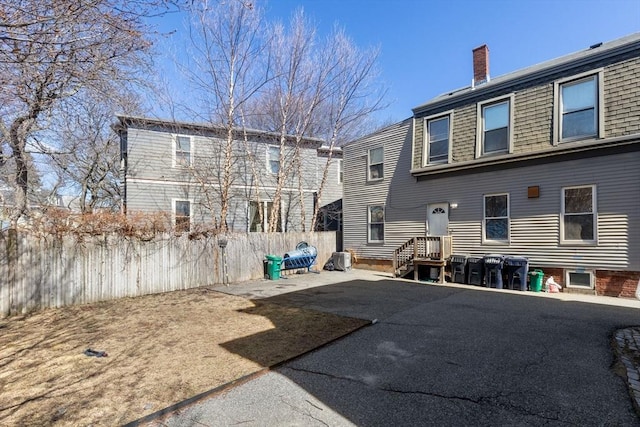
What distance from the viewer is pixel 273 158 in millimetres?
16250

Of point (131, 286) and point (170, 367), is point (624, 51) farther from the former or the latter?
point (131, 286)

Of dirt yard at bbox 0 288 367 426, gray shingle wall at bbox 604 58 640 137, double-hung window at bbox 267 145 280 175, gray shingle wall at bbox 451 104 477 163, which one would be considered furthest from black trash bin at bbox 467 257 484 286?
double-hung window at bbox 267 145 280 175

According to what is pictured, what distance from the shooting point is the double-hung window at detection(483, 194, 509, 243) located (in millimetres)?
10523

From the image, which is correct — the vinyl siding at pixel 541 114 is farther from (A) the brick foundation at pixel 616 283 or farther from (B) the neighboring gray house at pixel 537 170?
(A) the brick foundation at pixel 616 283

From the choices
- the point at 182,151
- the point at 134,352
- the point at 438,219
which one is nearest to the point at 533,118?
the point at 438,219

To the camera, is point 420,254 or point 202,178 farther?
point 202,178

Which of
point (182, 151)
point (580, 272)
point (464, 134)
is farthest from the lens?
point (182, 151)

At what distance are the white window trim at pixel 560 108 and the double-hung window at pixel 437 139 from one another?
3172 millimetres

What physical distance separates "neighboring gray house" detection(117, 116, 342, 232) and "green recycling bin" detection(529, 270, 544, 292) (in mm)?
9625

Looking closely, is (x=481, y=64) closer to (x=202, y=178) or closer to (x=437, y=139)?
(x=437, y=139)

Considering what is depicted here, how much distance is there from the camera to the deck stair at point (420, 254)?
36.1 feet

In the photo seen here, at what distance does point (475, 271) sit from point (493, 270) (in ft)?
1.80

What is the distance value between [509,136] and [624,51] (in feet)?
10.3

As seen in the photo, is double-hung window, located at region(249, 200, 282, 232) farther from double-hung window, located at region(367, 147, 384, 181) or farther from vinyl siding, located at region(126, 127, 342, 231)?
double-hung window, located at region(367, 147, 384, 181)
